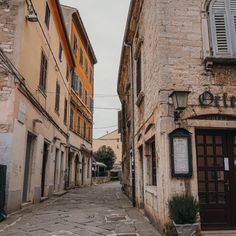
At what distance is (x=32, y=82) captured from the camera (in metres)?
9.52

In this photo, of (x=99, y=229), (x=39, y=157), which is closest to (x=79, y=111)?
(x=39, y=157)

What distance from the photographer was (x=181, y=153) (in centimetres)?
529

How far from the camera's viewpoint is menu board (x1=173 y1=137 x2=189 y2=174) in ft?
17.1

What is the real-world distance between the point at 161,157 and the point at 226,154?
4.76ft

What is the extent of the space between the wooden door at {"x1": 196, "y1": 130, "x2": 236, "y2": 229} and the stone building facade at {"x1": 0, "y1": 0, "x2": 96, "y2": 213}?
16.3ft

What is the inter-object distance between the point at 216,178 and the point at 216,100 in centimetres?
164

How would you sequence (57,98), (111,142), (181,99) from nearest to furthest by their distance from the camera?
(181,99) → (57,98) → (111,142)

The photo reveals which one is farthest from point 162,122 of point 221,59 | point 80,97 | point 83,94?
point 83,94

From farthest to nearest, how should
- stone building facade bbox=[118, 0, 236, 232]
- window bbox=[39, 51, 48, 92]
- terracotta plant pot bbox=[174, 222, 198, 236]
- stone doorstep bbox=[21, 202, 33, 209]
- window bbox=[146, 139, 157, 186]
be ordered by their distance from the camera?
window bbox=[39, 51, 48, 92] → stone doorstep bbox=[21, 202, 33, 209] → window bbox=[146, 139, 157, 186] → stone building facade bbox=[118, 0, 236, 232] → terracotta plant pot bbox=[174, 222, 198, 236]

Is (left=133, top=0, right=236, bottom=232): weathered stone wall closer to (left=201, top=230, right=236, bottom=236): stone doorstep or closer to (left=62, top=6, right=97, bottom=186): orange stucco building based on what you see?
(left=201, top=230, right=236, bottom=236): stone doorstep

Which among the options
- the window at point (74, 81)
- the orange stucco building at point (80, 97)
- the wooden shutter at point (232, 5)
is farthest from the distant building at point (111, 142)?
the wooden shutter at point (232, 5)

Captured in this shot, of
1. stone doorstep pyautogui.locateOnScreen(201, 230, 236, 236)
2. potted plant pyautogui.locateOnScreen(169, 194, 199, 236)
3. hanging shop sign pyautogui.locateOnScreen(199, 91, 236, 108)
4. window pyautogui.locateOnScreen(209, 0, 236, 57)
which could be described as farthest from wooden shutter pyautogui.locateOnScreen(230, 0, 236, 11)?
stone doorstep pyautogui.locateOnScreen(201, 230, 236, 236)

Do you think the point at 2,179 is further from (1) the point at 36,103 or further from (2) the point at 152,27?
(2) the point at 152,27

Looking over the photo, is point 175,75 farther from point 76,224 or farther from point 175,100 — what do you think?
point 76,224
